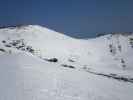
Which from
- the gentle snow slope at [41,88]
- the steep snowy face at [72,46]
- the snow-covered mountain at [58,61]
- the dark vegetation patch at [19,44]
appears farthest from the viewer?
the dark vegetation patch at [19,44]

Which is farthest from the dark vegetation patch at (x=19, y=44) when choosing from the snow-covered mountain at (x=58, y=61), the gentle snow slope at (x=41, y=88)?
the gentle snow slope at (x=41, y=88)

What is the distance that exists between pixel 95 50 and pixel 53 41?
1024cm

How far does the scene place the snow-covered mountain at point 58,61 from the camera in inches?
270

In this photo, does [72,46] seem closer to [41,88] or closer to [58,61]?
[58,61]

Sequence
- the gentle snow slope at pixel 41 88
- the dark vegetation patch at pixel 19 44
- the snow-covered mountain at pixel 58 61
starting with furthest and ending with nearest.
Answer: the dark vegetation patch at pixel 19 44 < the snow-covered mountain at pixel 58 61 < the gentle snow slope at pixel 41 88

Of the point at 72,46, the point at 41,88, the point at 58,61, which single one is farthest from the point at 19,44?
the point at 41,88

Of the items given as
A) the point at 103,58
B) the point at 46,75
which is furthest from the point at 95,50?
the point at 46,75

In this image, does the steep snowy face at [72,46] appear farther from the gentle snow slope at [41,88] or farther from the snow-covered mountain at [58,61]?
the gentle snow slope at [41,88]

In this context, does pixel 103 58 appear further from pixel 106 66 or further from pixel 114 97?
pixel 114 97

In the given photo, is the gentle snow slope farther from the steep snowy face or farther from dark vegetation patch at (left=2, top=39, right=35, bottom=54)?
dark vegetation patch at (left=2, top=39, right=35, bottom=54)

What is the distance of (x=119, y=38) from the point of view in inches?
2040

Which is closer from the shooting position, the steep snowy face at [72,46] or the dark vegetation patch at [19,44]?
the steep snowy face at [72,46]

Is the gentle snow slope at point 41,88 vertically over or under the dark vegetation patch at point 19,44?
under

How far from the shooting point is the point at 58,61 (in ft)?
116
